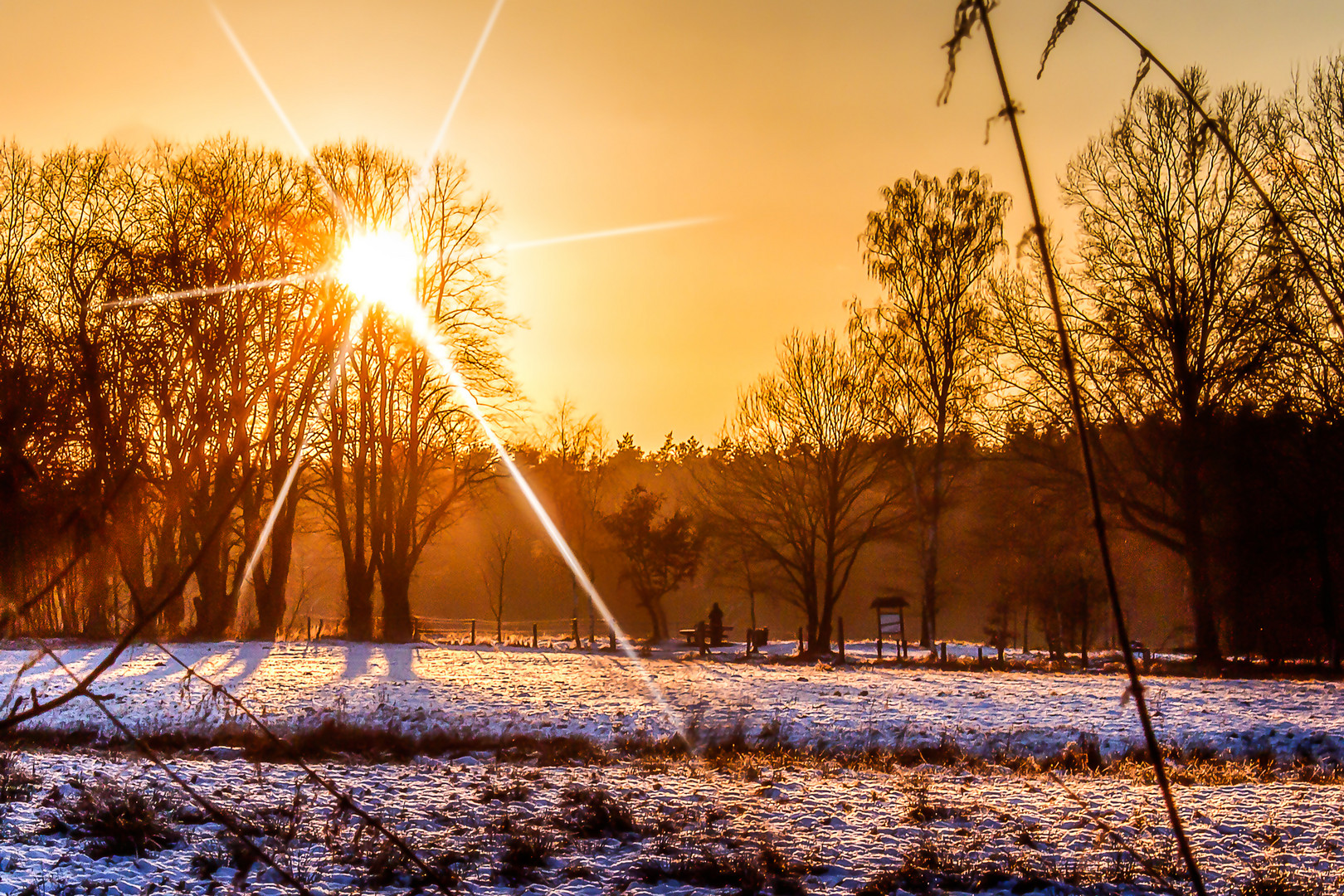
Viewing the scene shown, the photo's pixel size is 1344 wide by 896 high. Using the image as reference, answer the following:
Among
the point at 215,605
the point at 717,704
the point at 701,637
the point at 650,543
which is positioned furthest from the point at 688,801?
the point at 650,543

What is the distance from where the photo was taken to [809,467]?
29.6 meters

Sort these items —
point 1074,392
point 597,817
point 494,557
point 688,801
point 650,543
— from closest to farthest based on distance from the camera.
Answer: point 1074,392 < point 597,817 < point 688,801 < point 650,543 < point 494,557

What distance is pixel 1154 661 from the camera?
2478 cm

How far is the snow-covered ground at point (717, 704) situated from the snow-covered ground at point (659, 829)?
2.55 metres

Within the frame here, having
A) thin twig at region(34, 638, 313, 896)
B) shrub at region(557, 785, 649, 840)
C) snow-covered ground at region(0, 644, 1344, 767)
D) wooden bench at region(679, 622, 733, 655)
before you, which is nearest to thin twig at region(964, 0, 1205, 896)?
thin twig at region(34, 638, 313, 896)

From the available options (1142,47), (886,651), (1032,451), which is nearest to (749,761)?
(1142,47)

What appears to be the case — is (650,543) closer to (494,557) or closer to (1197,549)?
(1197,549)

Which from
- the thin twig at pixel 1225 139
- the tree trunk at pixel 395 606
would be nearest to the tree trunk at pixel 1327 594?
the thin twig at pixel 1225 139

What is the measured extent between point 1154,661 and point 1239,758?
45.3ft

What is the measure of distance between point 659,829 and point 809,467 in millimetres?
22448

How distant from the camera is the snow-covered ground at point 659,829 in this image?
256 inches

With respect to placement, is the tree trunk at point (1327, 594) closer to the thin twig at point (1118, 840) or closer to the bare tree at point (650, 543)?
the thin twig at point (1118, 840)

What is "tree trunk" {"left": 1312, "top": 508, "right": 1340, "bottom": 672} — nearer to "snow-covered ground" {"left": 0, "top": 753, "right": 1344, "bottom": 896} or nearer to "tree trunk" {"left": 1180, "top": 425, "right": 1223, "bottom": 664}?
"tree trunk" {"left": 1180, "top": 425, "right": 1223, "bottom": 664}

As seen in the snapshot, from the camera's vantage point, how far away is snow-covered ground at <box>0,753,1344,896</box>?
6504 mm
